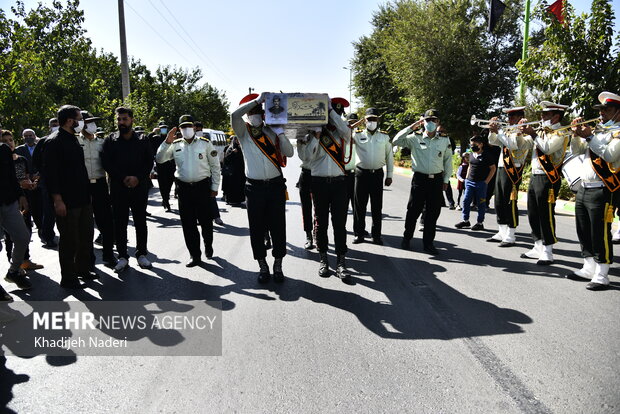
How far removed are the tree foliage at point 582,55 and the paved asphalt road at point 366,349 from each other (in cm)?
578

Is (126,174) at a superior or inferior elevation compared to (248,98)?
inferior

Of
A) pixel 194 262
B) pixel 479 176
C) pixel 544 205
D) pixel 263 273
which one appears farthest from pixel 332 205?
pixel 479 176

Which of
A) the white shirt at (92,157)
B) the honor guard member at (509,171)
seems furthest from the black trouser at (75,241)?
the honor guard member at (509,171)

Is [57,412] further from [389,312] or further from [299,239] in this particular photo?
[299,239]

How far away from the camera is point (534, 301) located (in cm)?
475

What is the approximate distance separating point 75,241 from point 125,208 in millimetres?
981

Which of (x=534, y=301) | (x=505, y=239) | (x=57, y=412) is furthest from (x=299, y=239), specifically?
(x=57, y=412)

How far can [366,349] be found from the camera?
144 inches

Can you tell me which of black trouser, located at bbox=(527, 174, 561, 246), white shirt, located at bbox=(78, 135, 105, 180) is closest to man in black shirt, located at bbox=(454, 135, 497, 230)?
black trouser, located at bbox=(527, 174, 561, 246)

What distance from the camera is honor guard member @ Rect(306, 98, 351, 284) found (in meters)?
5.73

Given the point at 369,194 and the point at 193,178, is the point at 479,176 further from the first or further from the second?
the point at 193,178

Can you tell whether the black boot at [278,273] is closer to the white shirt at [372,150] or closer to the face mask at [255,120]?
the face mask at [255,120]

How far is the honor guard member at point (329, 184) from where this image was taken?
5734 millimetres

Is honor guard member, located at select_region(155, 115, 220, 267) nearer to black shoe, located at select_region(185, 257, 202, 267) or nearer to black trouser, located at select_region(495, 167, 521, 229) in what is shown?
black shoe, located at select_region(185, 257, 202, 267)
